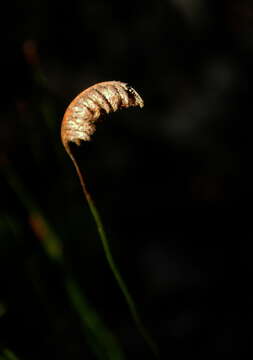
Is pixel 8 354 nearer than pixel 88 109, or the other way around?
pixel 88 109

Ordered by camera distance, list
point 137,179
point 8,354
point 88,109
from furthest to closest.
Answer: point 137,179 < point 8,354 < point 88,109

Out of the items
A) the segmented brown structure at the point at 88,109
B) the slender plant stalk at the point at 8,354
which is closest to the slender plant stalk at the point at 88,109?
the segmented brown structure at the point at 88,109

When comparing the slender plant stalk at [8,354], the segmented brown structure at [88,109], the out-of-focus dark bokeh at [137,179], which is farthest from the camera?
the out-of-focus dark bokeh at [137,179]

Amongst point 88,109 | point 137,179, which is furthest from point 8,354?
point 137,179

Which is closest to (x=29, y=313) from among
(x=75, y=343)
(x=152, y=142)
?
(x=75, y=343)

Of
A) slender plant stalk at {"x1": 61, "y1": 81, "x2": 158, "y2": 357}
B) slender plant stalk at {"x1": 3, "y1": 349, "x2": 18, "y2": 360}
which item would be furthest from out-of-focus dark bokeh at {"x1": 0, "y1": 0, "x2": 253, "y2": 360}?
slender plant stalk at {"x1": 61, "y1": 81, "x2": 158, "y2": 357}

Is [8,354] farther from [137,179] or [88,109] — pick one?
[137,179]

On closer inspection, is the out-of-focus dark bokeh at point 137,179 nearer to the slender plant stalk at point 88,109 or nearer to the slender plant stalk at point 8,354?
the slender plant stalk at point 8,354
